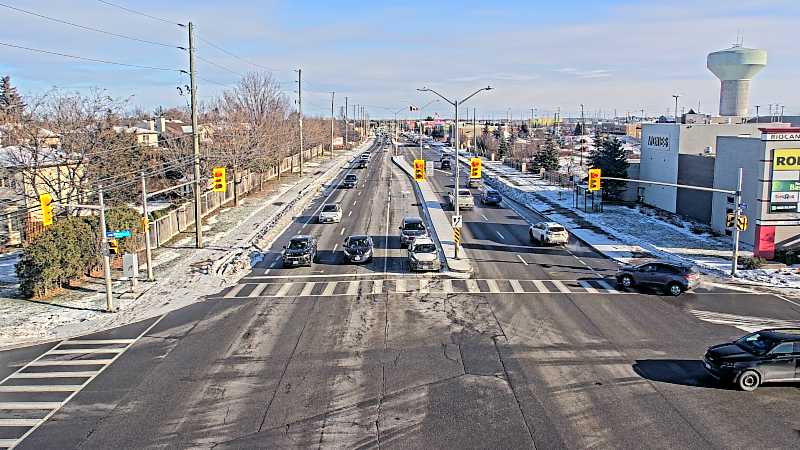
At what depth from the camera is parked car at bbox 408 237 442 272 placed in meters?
34.6

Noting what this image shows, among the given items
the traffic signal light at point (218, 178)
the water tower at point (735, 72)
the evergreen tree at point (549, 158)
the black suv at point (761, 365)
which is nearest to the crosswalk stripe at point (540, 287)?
the black suv at point (761, 365)

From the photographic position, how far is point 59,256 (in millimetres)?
30234

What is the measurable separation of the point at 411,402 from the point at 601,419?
4.77 metres

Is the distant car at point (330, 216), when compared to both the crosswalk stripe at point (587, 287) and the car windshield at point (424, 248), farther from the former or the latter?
the crosswalk stripe at point (587, 287)

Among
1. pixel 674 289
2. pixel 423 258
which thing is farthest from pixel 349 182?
pixel 674 289

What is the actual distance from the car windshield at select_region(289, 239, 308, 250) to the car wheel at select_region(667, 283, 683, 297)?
18710 millimetres

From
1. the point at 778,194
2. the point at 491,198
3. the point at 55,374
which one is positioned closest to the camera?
the point at 55,374

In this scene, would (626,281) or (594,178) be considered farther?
(594,178)

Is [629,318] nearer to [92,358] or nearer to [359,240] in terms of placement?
[359,240]

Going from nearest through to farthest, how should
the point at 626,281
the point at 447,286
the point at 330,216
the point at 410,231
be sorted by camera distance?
the point at 626,281 → the point at 447,286 → the point at 410,231 → the point at 330,216

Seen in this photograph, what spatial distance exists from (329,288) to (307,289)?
1028mm

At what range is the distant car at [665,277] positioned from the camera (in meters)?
30.2

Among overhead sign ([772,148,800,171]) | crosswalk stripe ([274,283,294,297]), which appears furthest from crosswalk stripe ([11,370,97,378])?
overhead sign ([772,148,800,171])

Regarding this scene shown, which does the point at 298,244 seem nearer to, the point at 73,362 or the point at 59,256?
the point at 59,256
